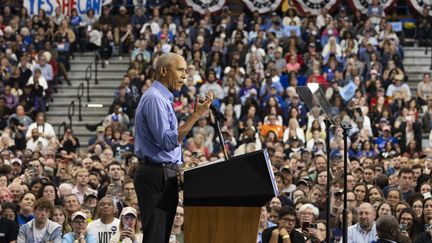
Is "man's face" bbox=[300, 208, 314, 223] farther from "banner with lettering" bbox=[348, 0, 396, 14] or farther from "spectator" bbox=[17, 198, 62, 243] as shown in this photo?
"banner with lettering" bbox=[348, 0, 396, 14]

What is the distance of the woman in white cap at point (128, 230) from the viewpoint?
522 inches

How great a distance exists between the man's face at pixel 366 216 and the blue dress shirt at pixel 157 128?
464 cm

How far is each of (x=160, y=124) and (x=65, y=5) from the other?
23.5 metres

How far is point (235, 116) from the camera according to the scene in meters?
26.3

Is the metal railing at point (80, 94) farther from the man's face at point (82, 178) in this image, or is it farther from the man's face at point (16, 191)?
the man's face at point (16, 191)

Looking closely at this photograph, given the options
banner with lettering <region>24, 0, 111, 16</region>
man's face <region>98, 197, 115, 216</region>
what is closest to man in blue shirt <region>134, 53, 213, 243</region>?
man's face <region>98, 197, 115, 216</region>

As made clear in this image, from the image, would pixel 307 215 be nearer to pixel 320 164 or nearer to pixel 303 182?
pixel 303 182

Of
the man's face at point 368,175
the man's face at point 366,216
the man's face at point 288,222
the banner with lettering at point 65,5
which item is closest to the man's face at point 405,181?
the man's face at point 368,175

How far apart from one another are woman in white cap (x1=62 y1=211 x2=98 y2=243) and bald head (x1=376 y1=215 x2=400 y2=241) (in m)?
3.15

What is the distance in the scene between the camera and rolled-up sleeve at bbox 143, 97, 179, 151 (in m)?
10.0

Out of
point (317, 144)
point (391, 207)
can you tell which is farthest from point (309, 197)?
point (317, 144)

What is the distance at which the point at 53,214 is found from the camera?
15117mm

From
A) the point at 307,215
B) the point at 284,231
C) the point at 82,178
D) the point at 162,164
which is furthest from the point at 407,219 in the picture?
the point at 162,164

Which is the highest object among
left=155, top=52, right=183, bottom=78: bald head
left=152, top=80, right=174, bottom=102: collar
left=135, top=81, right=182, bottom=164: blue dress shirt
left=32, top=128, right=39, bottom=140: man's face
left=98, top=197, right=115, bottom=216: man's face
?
left=155, top=52, right=183, bottom=78: bald head
